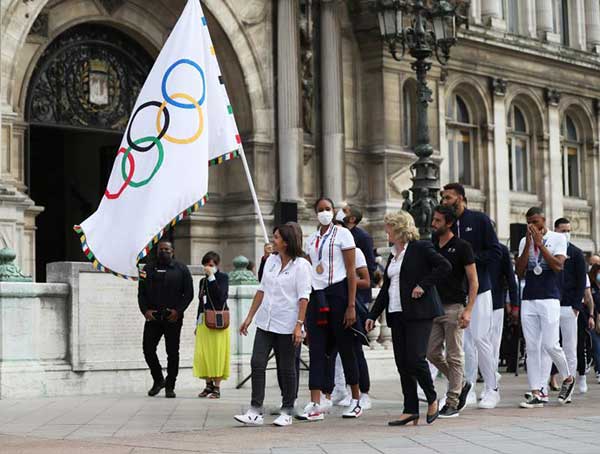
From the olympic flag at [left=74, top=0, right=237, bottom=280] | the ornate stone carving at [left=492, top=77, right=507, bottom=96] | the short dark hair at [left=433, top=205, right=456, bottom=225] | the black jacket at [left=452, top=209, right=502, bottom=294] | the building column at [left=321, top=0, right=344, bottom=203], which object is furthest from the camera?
the ornate stone carving at [left=492, top=77, right=507, bottom=96]

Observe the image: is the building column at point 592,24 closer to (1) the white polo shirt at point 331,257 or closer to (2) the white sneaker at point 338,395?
(2) the white sneaker at point 338,395

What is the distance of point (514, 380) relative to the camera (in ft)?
62.2

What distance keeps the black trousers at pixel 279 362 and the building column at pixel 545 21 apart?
80.7 ft

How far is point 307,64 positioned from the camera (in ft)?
86.6

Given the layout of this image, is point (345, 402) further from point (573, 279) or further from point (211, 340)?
point (573, 279)

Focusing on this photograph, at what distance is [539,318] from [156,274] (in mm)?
4682

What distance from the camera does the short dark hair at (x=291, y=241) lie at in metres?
12.0

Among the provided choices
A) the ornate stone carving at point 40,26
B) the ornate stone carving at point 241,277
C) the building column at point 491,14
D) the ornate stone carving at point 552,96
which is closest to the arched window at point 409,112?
the building column at point 491,14

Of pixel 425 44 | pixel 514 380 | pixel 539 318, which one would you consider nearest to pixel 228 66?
pixel 425 44

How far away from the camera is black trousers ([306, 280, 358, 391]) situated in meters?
12.6

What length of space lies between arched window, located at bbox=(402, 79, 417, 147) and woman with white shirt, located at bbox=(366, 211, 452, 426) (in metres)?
16.3

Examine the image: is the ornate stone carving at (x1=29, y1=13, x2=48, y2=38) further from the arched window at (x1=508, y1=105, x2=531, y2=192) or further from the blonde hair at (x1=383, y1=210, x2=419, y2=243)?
the arched window at (x1=508, y1=105, x2=531, y2=192)

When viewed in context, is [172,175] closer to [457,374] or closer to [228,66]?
[457,374]

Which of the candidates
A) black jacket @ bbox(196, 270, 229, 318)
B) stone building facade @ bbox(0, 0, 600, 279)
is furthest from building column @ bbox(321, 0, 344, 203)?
black jacket @ bbox(196, 270, 229, 318)
